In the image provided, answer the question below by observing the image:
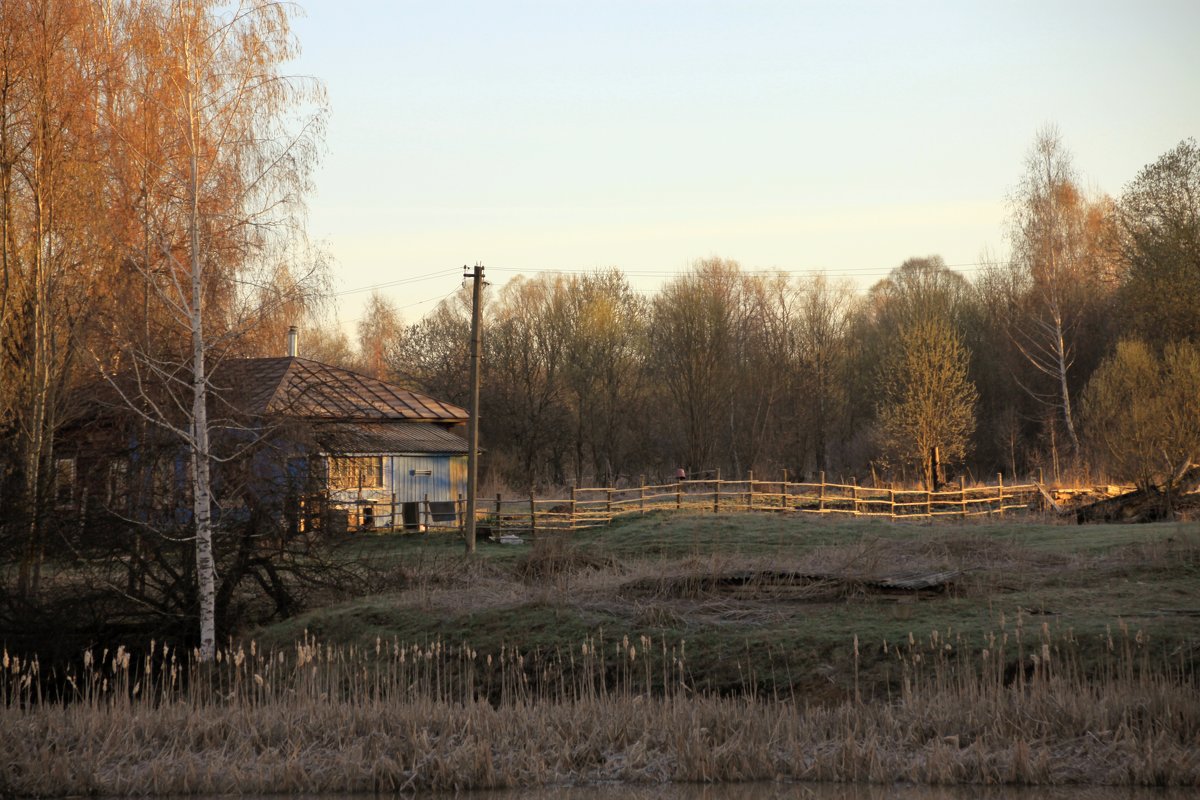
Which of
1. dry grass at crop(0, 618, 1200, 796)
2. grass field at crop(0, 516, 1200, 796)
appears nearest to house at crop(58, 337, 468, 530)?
grass field at crop(0, 516, 1200, 796)

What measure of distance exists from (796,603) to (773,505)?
17.4 m

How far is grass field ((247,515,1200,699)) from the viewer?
1182cm

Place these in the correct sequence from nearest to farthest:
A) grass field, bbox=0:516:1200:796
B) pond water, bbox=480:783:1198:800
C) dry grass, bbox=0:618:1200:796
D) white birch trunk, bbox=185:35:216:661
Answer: pond water, bbox=480:783:1198:800
dry grass, bbox=0:618:1200:796
grass field, bbox=0:516:1200:796
white birch trunk, bbox=185:35:216:661

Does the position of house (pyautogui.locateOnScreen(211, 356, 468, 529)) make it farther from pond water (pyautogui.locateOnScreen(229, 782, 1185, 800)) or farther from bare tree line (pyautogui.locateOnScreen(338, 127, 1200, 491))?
pond water (pyautogui.locateOnScreen(229, 782, 1185, 800))

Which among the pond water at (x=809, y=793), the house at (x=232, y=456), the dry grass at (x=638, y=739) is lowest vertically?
the pond water at (x=809, y=793)

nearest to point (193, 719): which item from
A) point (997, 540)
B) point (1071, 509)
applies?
point (997, 540)

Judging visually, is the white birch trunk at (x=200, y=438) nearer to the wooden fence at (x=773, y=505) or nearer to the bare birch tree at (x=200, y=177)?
the bare birch tree at (x=200, y=177)

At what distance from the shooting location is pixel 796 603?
14156 mm

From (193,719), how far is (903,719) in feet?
19.2

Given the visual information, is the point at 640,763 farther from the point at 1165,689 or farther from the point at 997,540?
the point at 997,540

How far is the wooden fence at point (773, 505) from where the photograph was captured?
A: 28.8m

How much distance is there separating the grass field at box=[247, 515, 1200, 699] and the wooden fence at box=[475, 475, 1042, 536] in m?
9.27

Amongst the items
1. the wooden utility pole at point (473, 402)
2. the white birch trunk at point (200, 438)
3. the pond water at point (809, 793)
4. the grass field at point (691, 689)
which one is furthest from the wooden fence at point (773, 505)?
the pond water at point (809, 793)

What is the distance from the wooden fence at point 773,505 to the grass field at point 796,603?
365 inches
